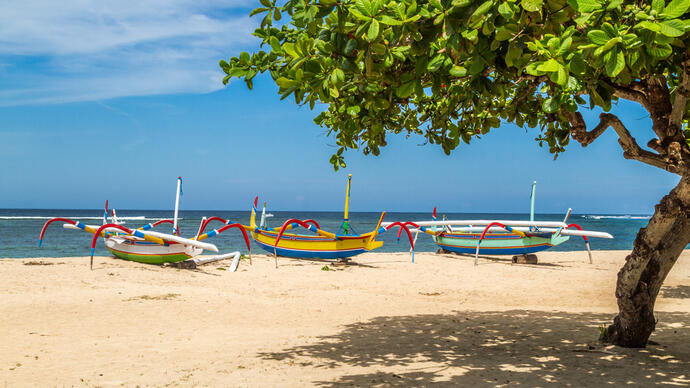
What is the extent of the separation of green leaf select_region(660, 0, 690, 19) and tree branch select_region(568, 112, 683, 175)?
366 centimetres

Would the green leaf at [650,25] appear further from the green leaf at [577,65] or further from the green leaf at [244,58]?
the green leaf at [244,58]

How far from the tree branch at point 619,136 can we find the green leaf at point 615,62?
376cm

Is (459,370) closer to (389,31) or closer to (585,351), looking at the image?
(585,351)

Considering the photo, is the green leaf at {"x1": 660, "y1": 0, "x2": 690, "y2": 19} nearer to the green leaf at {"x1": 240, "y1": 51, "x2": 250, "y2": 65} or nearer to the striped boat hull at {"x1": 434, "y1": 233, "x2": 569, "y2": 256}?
the green leaf at {"x1": 240, "y1": 51, "x2": 250, "y2": 65}

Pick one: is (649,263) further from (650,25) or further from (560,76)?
(650,25)

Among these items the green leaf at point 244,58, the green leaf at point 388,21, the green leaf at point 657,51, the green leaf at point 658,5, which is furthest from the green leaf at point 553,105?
the green leaf at point 244,58

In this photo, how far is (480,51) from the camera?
3.54m

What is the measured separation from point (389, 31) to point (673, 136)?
138 inches

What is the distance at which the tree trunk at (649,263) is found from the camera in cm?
595

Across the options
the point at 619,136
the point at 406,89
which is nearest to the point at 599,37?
the point at 406,89

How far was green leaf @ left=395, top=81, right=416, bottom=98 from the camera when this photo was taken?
3.70 metres

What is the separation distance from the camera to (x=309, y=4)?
357cm

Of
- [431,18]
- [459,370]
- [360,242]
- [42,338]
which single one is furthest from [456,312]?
[360,242]

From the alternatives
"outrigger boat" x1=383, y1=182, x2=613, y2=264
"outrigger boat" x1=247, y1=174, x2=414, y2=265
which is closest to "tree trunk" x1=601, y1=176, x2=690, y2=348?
"outrigger boat" x1=247, y1=174, x2=414, y2=265
